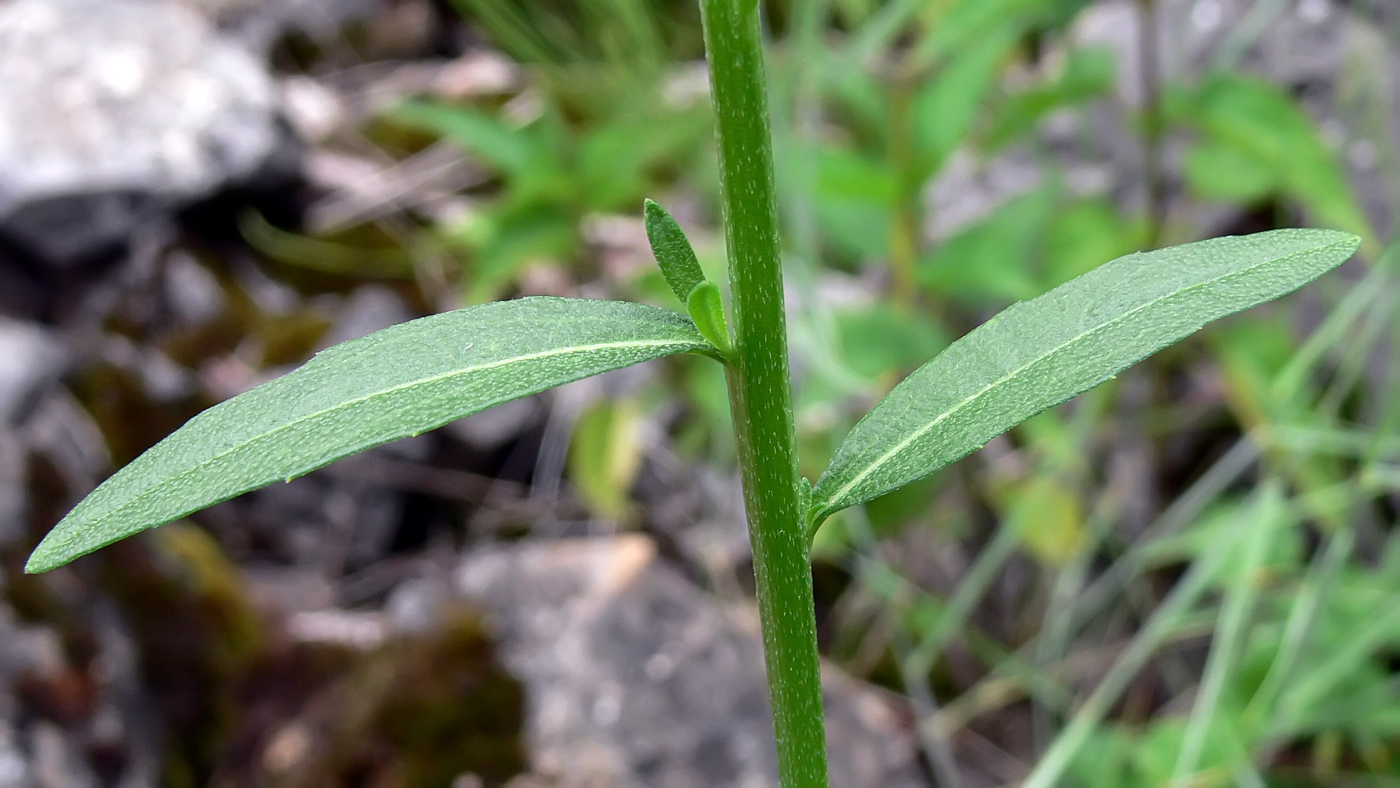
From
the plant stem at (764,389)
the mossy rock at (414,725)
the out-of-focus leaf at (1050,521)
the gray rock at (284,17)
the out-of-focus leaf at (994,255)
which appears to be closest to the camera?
the plant stem at (764,389)

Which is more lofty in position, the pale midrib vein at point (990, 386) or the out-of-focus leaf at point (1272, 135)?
the out-of-focus leaf at point (1272, 135)

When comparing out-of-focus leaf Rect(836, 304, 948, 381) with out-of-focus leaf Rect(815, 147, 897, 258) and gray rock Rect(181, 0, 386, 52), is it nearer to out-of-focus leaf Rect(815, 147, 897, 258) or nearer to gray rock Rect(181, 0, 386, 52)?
out-of-focus leaf Rect(815, 147, 897, 258)

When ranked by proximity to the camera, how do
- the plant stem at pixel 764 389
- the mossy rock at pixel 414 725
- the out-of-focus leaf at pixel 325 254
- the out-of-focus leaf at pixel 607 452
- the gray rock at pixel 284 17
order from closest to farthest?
the plant stem at pixel 764 389, the mossy rock at pixel 414 725, the out-of-focus leaf at pixel 607 452, the out-of-focus leaf at pixel 325 254, the gray rock at pixel 284 17

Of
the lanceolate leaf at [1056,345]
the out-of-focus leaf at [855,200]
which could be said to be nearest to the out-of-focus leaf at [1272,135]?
the out-of-focus leaf at [855,200]

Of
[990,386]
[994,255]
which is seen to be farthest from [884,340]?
[990,386]

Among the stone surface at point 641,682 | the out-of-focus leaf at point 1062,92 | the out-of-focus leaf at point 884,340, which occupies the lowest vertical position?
the stone surface at point 641,682

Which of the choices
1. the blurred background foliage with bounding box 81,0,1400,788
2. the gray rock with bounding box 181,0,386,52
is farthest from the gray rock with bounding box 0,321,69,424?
the gray rock with bounding box 181,0,386,52

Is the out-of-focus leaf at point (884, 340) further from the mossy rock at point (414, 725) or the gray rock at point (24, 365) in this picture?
the gray rock at point (24, 365)

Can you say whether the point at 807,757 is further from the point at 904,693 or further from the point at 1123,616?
the point at 1123,616
